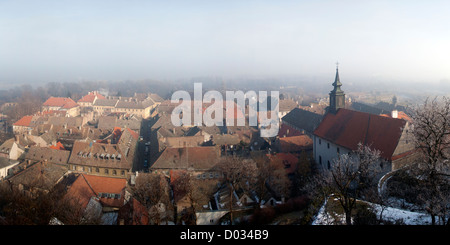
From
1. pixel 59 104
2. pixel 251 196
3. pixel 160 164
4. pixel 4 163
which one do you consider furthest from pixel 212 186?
pixel 59 104

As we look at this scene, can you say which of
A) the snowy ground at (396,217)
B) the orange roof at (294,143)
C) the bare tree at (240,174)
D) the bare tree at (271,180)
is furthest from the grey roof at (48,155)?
the snowy ground at (396,217)

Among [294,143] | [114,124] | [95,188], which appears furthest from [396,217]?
[114,124]

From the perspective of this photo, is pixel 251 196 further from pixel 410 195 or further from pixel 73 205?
pixel 73 205

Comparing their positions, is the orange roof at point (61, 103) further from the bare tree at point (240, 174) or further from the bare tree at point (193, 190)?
the bare tree at point (240, 174)

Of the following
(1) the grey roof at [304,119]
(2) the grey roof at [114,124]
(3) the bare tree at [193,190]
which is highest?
(1) the grey roof at [304,119]

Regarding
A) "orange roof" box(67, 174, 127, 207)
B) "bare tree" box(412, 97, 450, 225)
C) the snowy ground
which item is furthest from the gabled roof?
"bare tree" box(412, 97, 450, 225)

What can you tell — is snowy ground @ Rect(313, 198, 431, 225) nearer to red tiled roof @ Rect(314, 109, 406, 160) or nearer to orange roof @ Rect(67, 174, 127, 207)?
red tiled roof @ Rect(314, 109, 406, 160)

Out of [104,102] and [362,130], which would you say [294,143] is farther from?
[104,102]
